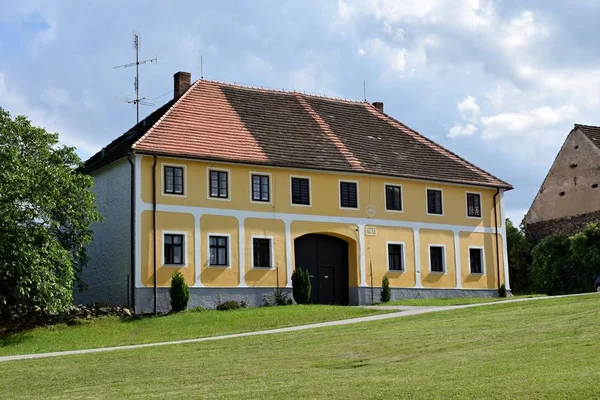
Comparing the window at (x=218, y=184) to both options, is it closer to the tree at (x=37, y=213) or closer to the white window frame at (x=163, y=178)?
the white window frame at (x=163, y=178)

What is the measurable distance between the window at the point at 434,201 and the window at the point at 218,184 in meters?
10.4

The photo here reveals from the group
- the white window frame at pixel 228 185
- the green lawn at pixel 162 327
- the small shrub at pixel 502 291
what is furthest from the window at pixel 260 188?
the small shrub at pixel 502 291

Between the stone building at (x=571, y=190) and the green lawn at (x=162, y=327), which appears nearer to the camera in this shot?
the green lawn at (x=162, y=327)

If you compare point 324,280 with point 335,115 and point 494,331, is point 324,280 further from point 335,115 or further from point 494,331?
point 494,331

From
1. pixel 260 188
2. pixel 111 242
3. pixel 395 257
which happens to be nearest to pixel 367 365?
pixel 260 188

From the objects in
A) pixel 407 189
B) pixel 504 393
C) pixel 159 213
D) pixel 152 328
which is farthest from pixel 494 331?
pixel 407 189

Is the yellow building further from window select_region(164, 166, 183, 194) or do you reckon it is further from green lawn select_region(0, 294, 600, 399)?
green lawn select_region(0, 294, 600, 399)

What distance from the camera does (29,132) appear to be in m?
32.4

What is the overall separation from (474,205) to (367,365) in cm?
2758

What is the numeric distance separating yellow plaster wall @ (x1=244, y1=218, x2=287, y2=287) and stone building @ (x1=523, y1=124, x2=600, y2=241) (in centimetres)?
2356

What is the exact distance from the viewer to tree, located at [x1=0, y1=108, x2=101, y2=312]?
99.8 ft

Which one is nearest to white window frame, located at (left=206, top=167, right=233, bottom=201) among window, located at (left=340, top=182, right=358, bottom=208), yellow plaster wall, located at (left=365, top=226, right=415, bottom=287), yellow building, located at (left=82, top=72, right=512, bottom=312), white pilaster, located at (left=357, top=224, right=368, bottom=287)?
yellow building, located at (left=82, top=72, right=512, bottom=312)

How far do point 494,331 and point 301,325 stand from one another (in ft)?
31.4

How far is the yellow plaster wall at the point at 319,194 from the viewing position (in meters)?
37.1
